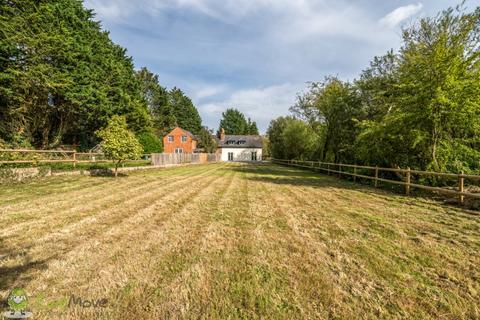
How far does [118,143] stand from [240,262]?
12.5m

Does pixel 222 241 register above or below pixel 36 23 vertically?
below

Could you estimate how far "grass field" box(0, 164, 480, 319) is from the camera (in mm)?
2480

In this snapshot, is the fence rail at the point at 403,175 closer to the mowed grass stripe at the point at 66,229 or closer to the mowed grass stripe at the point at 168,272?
the mowed grass stripe at the point at 168,272

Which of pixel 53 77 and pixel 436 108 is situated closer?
pixel 436 108

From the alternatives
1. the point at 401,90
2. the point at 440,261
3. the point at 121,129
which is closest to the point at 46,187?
the point at 121,129

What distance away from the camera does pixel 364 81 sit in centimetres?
1711

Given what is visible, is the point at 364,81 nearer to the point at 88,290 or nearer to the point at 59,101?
the point at 88,290

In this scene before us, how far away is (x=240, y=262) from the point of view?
11.3ft

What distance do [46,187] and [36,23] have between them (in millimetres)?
13792

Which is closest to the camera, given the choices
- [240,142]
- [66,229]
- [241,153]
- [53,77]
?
[66,229]

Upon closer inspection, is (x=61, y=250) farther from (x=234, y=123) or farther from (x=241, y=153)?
(x=234, y=123)

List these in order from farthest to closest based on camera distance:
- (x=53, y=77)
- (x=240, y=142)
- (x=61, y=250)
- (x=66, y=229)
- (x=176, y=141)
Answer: (x=240, y=142), (x=176, y=141), (x=53, y=77), (x=66, y=229), (x=61, y=250)

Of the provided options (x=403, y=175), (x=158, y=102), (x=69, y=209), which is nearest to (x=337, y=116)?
(x=403, y=175)

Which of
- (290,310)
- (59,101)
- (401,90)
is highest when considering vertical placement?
(59,101)
